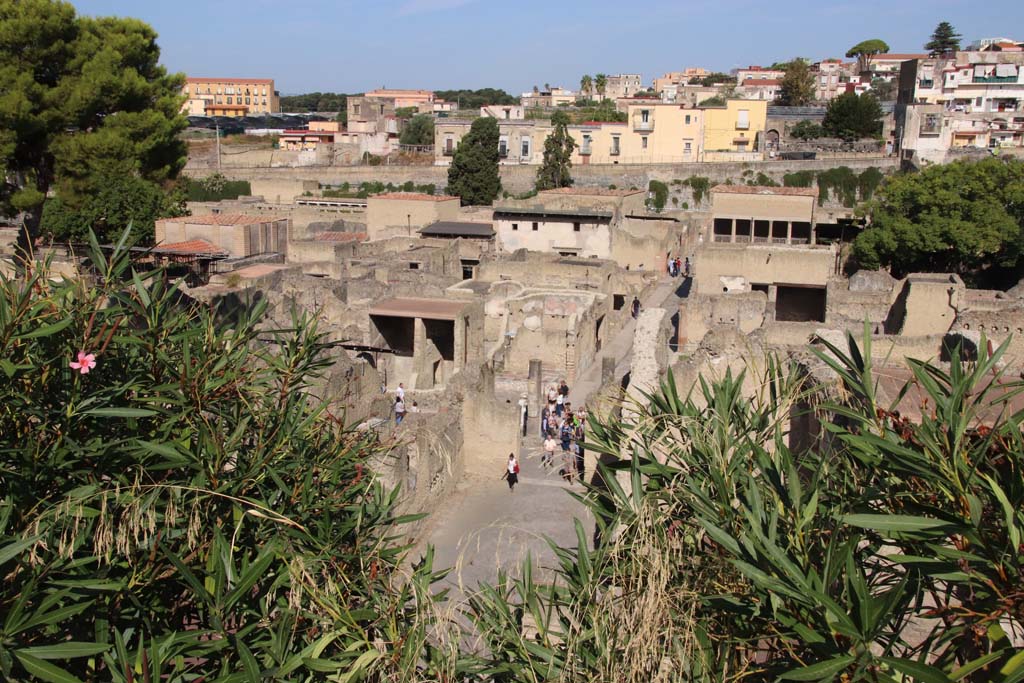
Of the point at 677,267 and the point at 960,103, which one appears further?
the point at 960,103

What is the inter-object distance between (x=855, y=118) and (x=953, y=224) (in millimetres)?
32803

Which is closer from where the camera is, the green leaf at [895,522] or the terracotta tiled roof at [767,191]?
the green leaf at [895,522]

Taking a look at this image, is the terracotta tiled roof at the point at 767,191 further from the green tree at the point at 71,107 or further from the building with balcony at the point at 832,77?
the building with balcony at the point at 832,77

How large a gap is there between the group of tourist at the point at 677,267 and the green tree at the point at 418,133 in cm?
3414

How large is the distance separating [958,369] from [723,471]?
5.00ft

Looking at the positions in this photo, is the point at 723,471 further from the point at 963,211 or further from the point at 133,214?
the point at 963,211

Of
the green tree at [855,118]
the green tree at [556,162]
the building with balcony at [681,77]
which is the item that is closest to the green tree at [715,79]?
the building with balcony at [681,77]

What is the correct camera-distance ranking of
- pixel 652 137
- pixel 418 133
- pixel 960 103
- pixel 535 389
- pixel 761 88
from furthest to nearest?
1. pixel 761 88
2. pixel 418 133
3. pixel 960 103
4. pixel 652 137
5. pixel 535 389

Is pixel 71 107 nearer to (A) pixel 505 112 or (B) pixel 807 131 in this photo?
(B) pixel 807 131

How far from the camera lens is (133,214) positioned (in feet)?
70.4

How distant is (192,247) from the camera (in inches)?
1006

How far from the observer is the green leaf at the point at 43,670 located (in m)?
4.68

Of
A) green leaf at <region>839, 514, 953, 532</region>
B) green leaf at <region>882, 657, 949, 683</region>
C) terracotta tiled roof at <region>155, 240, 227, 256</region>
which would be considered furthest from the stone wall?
green leaf at <region>882, 657, 949, 683</region>

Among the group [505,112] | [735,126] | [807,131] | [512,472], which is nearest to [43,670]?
[512,472]
